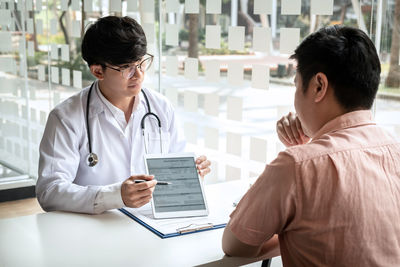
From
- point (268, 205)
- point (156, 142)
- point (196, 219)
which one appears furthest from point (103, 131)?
point (268, 205)

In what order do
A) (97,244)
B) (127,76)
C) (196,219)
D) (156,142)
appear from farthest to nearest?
(156,142) < (127,76) < (196,219) < (97,244)

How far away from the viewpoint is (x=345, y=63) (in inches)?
49.1

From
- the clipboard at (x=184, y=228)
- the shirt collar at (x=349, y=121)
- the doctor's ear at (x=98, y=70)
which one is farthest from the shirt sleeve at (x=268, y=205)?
the doctor's ear at (x=98, y=70)

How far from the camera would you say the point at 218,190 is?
214 cm

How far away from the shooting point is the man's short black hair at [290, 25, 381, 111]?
1252 millimetres

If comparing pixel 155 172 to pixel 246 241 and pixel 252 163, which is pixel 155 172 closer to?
pixel 246 241

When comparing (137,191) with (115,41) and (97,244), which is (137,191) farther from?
(115,41)

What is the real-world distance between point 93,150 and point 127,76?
0.34 meters

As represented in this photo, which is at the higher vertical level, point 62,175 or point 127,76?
point 127,76

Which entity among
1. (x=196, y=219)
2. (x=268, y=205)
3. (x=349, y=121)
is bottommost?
(x=196, y=219)

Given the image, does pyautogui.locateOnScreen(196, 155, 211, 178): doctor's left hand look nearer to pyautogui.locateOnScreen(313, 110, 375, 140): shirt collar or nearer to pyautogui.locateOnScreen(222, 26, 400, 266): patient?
pyautogui.locateOnScreen(222, 26, 400, 266): patient

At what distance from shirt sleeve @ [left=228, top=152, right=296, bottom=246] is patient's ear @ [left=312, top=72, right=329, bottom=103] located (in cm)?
19

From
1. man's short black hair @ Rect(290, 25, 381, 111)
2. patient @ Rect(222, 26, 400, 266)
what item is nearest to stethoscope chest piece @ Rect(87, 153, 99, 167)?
patient @ Rect(222, 26, 400, 266)

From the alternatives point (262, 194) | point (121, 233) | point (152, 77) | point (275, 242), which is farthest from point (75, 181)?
point (152, 77)
